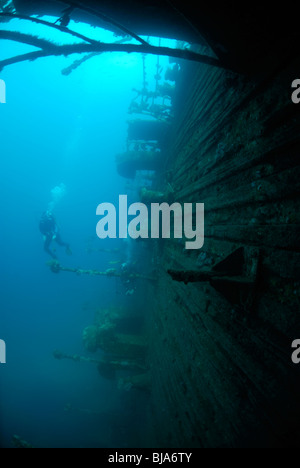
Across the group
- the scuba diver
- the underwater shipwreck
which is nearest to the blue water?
the scuba diver

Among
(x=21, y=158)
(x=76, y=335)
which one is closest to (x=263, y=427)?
(x=76, y=335)

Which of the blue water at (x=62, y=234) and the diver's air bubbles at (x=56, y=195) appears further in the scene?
the diver's air bubbles at (x=56, y=195)

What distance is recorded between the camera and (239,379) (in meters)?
1.83

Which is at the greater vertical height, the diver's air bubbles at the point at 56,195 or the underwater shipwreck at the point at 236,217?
the diver's air bubbles at the point at 56,195

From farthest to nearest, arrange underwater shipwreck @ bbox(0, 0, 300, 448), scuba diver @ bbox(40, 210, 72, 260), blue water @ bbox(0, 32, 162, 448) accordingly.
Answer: blue water @ bbox(0, 32, 162, 448)
scuba diver @ bbox(40, 210, 72, 260)
underwater shipwreck @ bbox(0, 0, 300, 448)

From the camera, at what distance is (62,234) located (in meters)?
81.9

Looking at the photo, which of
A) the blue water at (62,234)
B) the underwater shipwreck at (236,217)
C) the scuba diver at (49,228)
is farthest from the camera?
the blue water at (62,234)

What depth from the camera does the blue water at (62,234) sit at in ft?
53.6

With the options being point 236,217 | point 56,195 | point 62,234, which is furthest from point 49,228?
point 56,195

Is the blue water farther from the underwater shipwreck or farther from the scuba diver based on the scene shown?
the underwater shipwreck

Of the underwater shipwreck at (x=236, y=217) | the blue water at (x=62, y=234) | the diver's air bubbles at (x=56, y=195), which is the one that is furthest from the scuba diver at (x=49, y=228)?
the diver's air bubbles at (x=56, y=195)

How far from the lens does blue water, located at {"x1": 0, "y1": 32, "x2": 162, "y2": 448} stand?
53.6 ft

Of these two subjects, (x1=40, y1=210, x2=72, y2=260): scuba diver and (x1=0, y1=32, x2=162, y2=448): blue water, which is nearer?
(x1=40, y1=210, x2=72, y2=260): scuba diver

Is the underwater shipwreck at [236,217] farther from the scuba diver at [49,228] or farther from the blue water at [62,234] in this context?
the scuba diver at [49,228]
